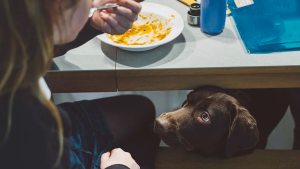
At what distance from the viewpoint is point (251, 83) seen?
49.9 inches

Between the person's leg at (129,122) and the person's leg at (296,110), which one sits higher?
the person's leg at (129,122)

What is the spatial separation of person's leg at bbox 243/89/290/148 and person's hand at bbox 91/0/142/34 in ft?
1.66

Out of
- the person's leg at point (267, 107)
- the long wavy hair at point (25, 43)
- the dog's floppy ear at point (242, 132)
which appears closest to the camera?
the long wavy hair at point (25, 43)

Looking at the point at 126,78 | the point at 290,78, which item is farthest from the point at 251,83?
the point at 126,78

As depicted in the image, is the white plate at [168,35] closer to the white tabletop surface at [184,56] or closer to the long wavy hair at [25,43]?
the white tabletop surface at [184,56]

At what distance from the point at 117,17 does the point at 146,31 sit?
0.15 meters

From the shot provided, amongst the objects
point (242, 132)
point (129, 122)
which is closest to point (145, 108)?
point (129, 122)

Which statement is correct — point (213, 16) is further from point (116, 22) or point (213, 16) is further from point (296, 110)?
point (296, 110)

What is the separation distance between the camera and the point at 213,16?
1.28 meters

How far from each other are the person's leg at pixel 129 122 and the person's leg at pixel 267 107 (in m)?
0.36

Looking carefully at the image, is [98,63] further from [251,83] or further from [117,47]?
[251,83]

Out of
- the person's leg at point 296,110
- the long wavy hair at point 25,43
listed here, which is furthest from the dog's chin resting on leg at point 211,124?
the long wavy hair at point 25,43

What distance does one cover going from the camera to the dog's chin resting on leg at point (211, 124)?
4.19 ft

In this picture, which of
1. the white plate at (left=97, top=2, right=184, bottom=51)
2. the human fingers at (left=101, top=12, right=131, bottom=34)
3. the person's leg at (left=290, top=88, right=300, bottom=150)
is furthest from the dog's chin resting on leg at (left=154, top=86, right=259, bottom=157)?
the person's leg at (left=290, top=88, right=300, bottom=150)
